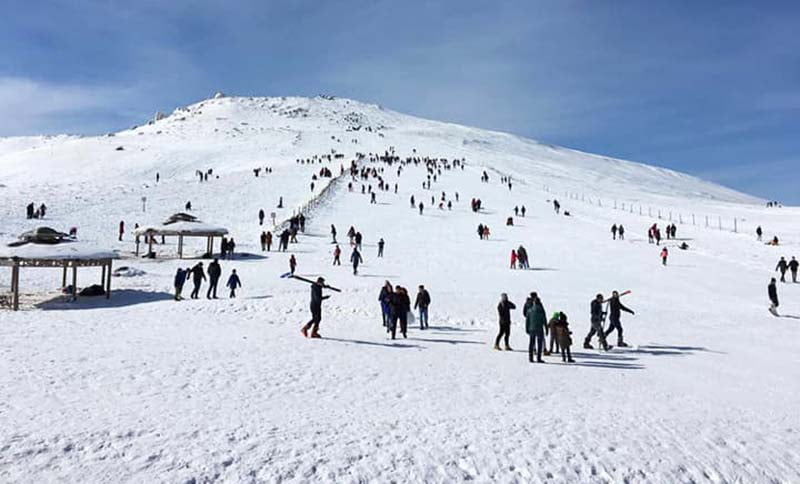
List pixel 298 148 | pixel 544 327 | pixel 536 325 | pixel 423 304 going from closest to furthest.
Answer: pixel 536 325 → pixel 544 327 → pixel 423 304 → pixel 298 148

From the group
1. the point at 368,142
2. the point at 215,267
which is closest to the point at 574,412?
the point at 215,267

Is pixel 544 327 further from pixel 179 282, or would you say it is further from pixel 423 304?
pixel 179 282

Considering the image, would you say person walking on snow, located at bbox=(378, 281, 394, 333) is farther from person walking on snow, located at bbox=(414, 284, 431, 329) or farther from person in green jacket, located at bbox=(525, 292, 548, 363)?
person in green jacket, located at bbox=(525, 292, 548, 363)

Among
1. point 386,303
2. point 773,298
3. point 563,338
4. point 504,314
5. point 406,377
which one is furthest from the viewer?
point 773,298

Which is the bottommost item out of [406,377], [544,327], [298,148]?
[406,377]

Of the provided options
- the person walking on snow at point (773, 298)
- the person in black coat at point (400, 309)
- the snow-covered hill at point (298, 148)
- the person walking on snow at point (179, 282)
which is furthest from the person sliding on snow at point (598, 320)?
the snow-covered hill at point (298, 148)

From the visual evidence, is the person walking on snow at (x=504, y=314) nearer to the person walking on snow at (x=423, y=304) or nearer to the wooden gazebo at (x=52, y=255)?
the person walking on snow at (x=423, y=304)

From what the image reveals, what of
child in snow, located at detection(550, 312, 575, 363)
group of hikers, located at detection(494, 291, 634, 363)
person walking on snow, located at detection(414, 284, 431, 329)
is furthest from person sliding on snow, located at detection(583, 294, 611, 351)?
person walking on snow, located at detection(414, 284, 431, 329)

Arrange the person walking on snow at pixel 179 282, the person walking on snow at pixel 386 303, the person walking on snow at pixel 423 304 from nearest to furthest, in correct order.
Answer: the person walking on snow at pixel 386 303, the person walking on snow at pixel 423 304, the person walking on snow at pixel 179 282

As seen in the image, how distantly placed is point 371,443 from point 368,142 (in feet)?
340

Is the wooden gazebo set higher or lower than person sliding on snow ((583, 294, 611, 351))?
higher

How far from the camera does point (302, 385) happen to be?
901cm

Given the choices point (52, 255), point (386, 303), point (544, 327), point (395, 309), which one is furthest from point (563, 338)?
point (52, 255)

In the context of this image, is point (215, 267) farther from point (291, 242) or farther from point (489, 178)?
point (489, 178)
